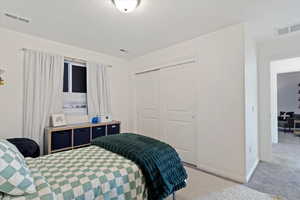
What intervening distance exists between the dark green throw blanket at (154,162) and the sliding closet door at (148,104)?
1976 mm

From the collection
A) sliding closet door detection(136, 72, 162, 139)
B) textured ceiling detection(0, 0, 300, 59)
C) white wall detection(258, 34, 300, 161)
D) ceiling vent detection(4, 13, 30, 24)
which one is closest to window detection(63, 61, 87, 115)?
textured ceiling detection(0, 0, 300, 59)

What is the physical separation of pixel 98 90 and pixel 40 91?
120 centimetres

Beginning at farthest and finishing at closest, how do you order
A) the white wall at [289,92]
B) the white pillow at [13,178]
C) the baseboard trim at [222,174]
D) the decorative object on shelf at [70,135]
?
the white wall at [289,92], the decorative object on shelf at [70,135], the baseboard trim at [222,174], the white pillow at [13,178]

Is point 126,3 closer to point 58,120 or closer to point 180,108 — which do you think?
point 180,108

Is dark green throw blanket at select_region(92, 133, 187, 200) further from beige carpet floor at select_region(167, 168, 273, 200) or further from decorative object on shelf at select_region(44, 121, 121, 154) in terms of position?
decorative object on shelf at select_region(44, 121, 121, 154)

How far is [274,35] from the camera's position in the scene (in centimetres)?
296

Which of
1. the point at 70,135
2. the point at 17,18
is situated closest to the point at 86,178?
the point at 70,135

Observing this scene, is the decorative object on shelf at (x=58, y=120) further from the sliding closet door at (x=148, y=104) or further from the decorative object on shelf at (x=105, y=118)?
the sliding closet door at (x=148, y=104)

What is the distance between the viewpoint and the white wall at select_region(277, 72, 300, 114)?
6871mm

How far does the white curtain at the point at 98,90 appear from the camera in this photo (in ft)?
12.1

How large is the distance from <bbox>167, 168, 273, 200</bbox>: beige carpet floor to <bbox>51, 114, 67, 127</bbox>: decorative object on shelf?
8.21 ft

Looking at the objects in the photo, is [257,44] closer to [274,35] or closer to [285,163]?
[274,35]

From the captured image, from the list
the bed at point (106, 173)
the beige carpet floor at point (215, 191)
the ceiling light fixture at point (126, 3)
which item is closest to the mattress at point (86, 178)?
the bed at point (106, 173)

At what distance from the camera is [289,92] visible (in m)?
7.02
